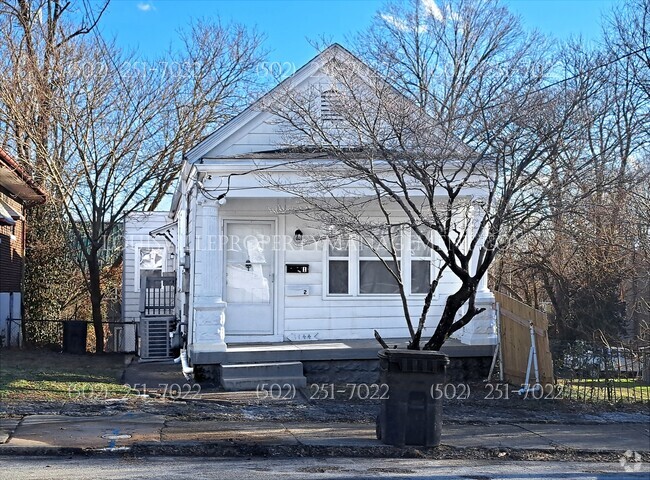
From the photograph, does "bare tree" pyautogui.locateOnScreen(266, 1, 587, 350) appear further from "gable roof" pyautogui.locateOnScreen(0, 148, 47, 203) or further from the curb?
"gable roof" pyautogui.locateOnScreen(0, 148, 47, 203)

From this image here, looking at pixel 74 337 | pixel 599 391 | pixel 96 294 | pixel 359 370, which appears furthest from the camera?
pixel 96 294

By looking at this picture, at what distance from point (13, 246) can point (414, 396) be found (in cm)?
1516

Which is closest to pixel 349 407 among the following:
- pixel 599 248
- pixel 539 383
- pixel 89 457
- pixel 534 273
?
pixel 539 383

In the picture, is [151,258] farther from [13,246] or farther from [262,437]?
[262,437]

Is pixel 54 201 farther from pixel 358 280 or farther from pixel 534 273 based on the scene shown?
pixel 534 273

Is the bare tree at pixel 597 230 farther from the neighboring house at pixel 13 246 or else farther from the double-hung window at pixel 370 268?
the neighboring house at pixel 13 246

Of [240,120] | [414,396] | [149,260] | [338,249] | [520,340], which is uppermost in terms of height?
[240,120]

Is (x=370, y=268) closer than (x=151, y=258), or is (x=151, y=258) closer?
(x=370, y=268)

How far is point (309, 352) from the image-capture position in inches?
497

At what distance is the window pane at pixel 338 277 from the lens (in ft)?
46.8

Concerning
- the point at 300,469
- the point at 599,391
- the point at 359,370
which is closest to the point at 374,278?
the point at 359,370

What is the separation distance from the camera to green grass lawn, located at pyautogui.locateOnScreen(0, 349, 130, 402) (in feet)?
36.0

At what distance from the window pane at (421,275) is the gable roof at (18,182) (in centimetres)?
845

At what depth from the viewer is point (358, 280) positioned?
1429 centimetres
